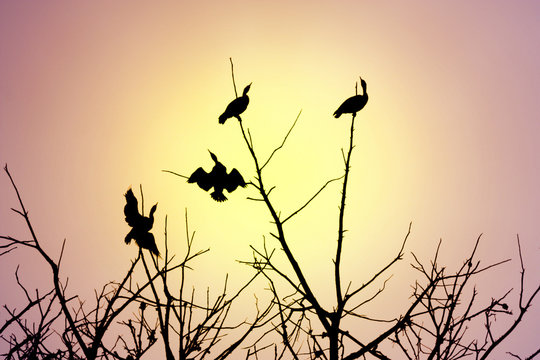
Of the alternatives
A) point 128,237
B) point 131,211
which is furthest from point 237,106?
point 128,237

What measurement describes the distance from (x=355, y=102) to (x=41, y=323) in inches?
110

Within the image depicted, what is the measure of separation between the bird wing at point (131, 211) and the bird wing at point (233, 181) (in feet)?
2.49

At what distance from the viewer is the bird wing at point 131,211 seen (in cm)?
263

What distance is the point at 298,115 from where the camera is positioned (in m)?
2.93

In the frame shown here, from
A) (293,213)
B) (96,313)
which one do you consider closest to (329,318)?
(293,213)

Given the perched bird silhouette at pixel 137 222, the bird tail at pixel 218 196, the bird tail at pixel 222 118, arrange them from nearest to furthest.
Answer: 1. the perched bird silhouette at pixel 137 222
2. the bird tail at pixel 222 118
3. the bird tail at pixel 218 196

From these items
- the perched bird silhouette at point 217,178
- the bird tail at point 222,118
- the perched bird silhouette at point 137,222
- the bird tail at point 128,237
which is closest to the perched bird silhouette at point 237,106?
the bird tail at point 222,118

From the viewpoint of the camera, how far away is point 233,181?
3.19 meters

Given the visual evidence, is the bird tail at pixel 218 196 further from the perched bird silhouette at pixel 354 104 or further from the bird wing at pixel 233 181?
the perched bird silhouette at pixel 354 104

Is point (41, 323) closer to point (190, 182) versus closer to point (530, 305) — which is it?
point (190, 182)

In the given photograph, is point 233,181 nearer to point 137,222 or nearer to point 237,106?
point 237,106

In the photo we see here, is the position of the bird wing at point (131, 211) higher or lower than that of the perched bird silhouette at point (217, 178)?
lower

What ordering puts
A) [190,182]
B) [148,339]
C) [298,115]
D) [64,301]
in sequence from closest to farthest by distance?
[64,301] → [298,115] → [190,182] → [148,339]

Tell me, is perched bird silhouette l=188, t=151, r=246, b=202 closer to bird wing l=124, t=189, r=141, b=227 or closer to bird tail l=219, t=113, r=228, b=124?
bird tail l=219, t=113, r=228, b=124
